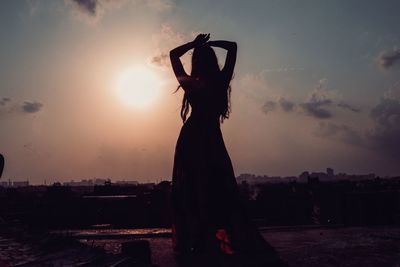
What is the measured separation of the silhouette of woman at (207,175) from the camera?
141 inches

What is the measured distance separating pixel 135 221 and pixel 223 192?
346 inches

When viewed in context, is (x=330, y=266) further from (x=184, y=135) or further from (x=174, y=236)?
(x=184, y=135)

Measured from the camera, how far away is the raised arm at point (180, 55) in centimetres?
388

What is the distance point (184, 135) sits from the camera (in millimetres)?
3863

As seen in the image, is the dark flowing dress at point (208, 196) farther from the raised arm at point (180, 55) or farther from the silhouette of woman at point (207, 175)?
the raised arm at point (180, 55)

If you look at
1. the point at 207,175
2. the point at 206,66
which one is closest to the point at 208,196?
the point at 207,175

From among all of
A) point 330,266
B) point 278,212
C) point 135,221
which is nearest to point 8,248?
point 330,266

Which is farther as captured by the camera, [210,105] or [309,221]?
[309,221]

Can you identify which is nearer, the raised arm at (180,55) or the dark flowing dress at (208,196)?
the dark flowing dress at (208,196)

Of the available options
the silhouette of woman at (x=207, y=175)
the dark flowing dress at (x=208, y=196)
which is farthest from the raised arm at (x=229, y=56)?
the dark flowing dress at (x=208, y=196)

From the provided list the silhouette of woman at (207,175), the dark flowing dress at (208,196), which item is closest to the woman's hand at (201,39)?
the silhouette of woman at (207,175)

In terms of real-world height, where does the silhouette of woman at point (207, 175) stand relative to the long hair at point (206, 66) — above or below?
below

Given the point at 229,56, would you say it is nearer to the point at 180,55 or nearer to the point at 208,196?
the point at 180,55

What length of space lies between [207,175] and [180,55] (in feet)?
3.88
